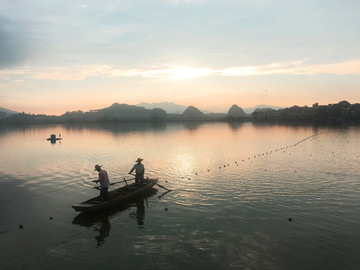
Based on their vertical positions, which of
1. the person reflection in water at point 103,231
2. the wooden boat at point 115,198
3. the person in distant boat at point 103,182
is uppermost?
the person in distant boat at point 103,182

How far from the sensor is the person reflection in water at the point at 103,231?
16.8 m

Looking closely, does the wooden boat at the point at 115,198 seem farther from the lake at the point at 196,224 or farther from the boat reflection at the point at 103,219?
the lake at the point at 196,224

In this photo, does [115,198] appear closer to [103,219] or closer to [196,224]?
[103,219]

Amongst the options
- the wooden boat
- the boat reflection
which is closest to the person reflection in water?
the boat reflection

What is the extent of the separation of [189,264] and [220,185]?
622 inches

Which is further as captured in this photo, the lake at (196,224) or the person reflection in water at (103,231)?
the person reflection in water at (103,231)

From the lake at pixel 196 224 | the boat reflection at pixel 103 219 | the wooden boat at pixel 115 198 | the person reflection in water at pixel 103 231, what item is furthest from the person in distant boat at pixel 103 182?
the person reflection in water at pixel 103 231

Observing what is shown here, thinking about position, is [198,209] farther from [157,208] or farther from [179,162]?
[179,162]

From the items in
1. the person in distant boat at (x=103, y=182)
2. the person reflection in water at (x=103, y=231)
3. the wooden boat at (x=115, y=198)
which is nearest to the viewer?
the person reflection in water at (x=103, y=231)

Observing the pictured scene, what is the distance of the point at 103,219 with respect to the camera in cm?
2027

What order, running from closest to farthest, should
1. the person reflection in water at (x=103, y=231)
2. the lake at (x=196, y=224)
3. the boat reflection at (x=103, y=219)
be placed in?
the lake at (x=196, y=224) < the person reflection in water at (x=103, y=231) < the boat reflection at (x=103, y=219)

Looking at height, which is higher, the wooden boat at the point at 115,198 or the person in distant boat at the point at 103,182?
the person in distant boat at the point at 103,182

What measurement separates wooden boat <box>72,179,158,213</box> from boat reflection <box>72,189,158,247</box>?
1.65 feet

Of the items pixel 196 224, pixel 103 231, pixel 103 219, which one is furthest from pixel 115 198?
pixel 196 224
